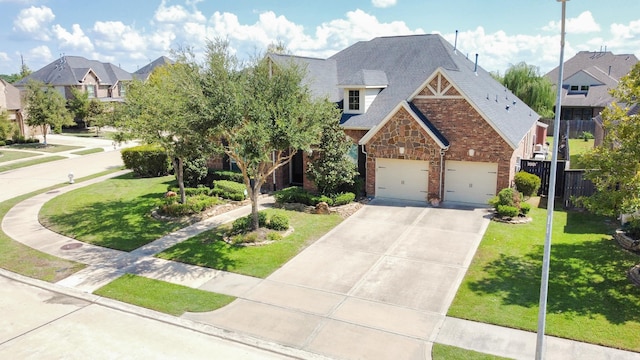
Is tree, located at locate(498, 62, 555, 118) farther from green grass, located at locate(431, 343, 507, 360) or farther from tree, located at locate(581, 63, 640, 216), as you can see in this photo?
green grass, located at locate(431, 343, 507, 360)

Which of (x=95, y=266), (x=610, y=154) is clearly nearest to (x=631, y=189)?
(x=610, y=154)

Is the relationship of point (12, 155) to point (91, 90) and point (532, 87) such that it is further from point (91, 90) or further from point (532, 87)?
point (532, 87)

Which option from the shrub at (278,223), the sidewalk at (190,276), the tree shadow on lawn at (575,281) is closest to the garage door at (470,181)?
the tree shadow on lawn at (575,281)

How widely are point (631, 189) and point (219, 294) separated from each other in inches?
453

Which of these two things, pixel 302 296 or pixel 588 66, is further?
pixel 588 66

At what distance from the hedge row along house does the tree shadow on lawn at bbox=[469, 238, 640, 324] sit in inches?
236

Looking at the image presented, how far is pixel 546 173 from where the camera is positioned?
22.6 meters

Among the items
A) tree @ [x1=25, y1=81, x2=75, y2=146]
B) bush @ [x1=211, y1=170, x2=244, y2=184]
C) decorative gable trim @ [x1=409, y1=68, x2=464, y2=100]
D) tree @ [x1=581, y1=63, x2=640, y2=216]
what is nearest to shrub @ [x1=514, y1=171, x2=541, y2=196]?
decorative gable trim @ [x1=409, y1=68, x2=464, y2=100]

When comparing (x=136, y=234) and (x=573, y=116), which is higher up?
(x=573, y=116)

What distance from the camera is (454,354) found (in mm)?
9883

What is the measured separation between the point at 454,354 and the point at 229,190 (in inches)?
610

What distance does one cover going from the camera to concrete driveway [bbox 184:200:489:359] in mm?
10719

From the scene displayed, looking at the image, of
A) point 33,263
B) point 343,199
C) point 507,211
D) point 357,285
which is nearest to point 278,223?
point 343,199

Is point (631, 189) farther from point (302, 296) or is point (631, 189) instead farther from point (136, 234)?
point (136, 234)
